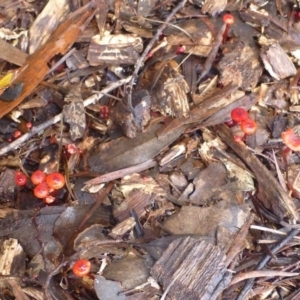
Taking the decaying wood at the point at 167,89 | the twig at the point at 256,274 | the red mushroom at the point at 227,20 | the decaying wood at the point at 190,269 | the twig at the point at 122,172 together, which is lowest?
the twig at the point at 256,274

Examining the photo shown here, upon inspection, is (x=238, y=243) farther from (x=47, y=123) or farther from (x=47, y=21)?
(x=47, y=21)

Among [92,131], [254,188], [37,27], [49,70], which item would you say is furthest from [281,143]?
[37,27]

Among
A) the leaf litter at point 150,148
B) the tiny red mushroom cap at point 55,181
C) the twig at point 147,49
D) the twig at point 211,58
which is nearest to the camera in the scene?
the leaf litter at point 150,148

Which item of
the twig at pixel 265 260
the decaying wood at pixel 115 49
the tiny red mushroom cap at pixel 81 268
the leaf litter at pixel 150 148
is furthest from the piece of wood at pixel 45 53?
the twig at pixel 265 260

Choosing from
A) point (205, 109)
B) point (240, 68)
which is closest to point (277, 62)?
point (240, 68)

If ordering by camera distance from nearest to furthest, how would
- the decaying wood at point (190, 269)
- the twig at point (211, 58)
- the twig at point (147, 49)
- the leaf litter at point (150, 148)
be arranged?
the decaying wood at point (190, 269) < the leaf litter at point (150, 148) < the twig at point (147, 49) < the twig at point (211, 58)

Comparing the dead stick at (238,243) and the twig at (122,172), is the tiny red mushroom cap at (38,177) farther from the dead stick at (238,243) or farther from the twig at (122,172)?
the dead stick at (238,243)
